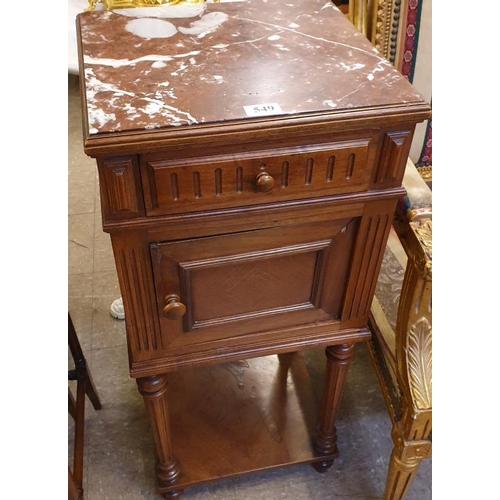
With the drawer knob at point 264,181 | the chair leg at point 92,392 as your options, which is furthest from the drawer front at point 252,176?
the chair leg at point 92,392

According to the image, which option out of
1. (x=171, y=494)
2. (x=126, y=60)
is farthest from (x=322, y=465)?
(x=126, y=60)

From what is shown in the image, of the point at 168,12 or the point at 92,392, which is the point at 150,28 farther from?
the point at 92,392

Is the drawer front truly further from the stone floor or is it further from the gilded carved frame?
the stone floor

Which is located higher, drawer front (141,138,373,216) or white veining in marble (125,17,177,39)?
white veining in marble (125,17,177,39)

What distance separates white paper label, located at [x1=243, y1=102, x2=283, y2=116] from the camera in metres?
0.61

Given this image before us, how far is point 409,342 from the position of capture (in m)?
0.87

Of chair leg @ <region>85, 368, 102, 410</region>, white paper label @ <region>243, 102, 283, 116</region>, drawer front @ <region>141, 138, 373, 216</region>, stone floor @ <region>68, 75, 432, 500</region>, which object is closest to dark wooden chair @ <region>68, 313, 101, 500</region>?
chair leg @ <region>85, 368, 102, 410</region>

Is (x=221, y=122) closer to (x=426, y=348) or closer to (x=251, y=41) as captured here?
(x=251, y=41)

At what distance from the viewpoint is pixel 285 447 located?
1154mm

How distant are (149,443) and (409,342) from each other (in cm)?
68

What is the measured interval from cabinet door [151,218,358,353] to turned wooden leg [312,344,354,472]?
0.10m

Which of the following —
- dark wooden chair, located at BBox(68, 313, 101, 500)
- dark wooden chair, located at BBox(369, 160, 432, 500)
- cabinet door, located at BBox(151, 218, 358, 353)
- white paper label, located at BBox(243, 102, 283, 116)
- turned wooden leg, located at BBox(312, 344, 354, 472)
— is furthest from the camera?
dark wooden chair, located at BBox(68, 313, 101, 500)

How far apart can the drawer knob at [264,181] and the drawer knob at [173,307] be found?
0.21m

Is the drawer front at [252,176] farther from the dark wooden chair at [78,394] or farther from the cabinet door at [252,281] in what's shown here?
the dark wooden chair at [78,394]
